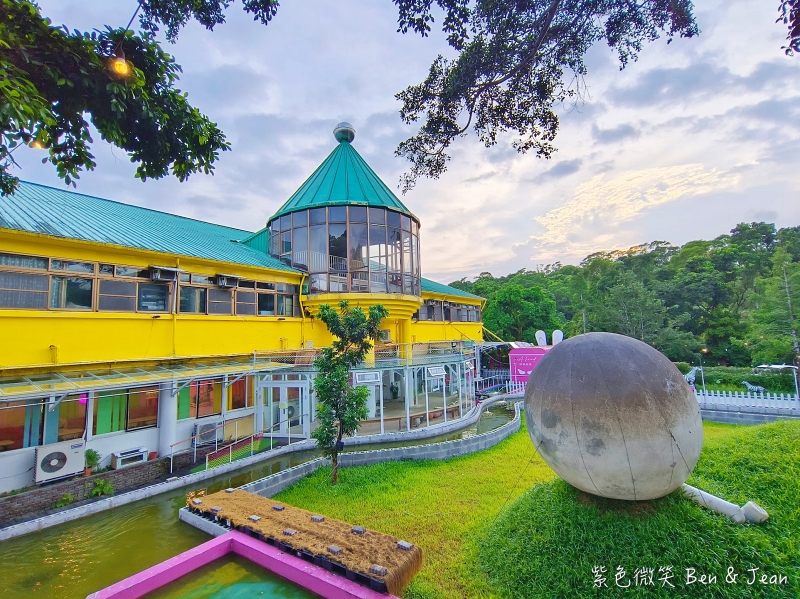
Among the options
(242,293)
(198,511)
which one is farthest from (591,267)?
(198,511)

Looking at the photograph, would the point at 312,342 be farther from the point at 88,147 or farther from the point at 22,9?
the point at 22,9

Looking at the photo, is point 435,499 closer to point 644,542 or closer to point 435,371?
point 644,542

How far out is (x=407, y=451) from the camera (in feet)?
37.4

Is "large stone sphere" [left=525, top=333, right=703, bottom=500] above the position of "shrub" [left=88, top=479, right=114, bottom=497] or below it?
above

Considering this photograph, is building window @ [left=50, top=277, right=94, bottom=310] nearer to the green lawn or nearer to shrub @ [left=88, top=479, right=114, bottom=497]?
shrub @ [left=88, top=479, right=114, bottom=497]

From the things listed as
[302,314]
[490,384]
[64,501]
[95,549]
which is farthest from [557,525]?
[490,384]

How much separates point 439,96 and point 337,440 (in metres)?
8.57

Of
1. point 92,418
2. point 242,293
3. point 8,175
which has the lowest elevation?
point 92,418

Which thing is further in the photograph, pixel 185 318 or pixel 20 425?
pixel 185 318

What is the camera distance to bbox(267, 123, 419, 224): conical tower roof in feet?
50.1

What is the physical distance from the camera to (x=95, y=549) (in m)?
6.48

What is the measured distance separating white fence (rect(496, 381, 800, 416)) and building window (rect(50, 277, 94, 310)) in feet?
70.6

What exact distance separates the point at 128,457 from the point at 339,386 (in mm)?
6075

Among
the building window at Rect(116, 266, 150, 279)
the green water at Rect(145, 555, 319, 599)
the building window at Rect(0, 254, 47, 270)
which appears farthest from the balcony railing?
the green water at Rect(145, 555, 319, 599)
